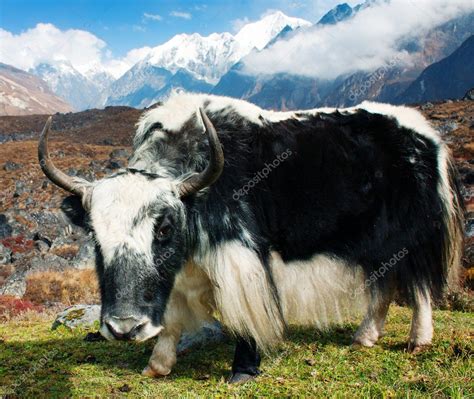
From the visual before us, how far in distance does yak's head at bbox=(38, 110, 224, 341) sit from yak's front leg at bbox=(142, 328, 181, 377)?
964 millimetres

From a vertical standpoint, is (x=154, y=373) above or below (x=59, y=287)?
above

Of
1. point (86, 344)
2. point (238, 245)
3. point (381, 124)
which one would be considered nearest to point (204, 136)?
point (238, 245)

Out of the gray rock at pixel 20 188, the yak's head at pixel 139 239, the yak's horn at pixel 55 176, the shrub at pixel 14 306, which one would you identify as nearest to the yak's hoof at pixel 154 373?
the yak's head at pixel 139 239

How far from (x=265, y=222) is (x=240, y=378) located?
1.33 m

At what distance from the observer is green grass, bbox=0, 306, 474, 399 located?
142 inches

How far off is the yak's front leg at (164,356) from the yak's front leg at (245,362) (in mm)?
629

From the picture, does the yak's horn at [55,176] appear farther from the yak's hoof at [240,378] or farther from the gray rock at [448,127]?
the gray rock at [448,127]

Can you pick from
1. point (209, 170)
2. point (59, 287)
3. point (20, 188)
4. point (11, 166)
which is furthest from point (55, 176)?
point (11, 166)

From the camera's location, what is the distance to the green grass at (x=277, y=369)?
11.9ft

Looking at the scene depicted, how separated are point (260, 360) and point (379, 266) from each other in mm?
1454

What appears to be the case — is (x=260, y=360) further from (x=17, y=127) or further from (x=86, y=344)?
(x=17, y=127)

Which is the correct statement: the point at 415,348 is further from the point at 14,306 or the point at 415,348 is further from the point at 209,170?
the point at 14,306

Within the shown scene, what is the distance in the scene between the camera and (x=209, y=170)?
141 inches

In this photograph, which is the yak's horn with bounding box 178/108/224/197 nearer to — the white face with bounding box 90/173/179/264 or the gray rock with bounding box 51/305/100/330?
the white face with bounding box 90/173/179/264
